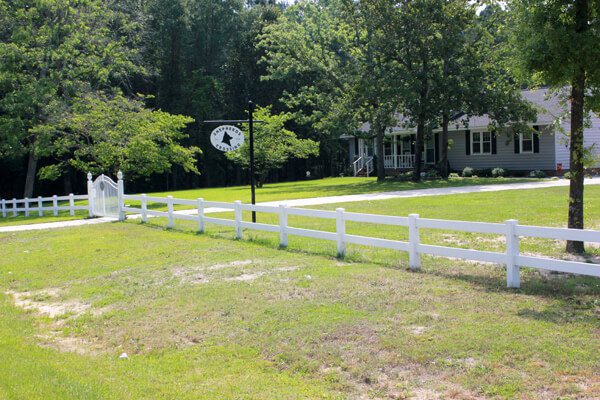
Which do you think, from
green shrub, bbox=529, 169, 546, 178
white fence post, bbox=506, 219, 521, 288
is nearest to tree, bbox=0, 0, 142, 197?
green shrub, bbox=529, 169, 546, 178

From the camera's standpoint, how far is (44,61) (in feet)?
121

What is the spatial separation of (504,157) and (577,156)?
28.4 metres

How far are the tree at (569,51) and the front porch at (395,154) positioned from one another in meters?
30.2

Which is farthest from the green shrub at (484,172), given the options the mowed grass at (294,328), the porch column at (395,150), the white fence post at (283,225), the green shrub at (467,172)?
the white fence post at (283,225)

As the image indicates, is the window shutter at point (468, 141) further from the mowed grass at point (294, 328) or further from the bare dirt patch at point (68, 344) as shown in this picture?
the bare dirt patch at point (68, 344)

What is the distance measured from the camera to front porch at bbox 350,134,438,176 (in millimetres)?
43438

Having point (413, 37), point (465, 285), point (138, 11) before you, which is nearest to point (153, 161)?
point (413, 37)

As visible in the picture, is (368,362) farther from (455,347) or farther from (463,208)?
(463,208)

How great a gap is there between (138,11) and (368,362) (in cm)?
4451

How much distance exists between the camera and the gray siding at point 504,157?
3597 cm

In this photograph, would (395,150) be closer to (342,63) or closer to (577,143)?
(342,63)

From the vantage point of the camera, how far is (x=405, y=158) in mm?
45344

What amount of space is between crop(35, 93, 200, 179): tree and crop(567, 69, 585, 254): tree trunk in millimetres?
24267

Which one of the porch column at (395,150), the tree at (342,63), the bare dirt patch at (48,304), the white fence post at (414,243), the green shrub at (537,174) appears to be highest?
the tree at (342,63)
